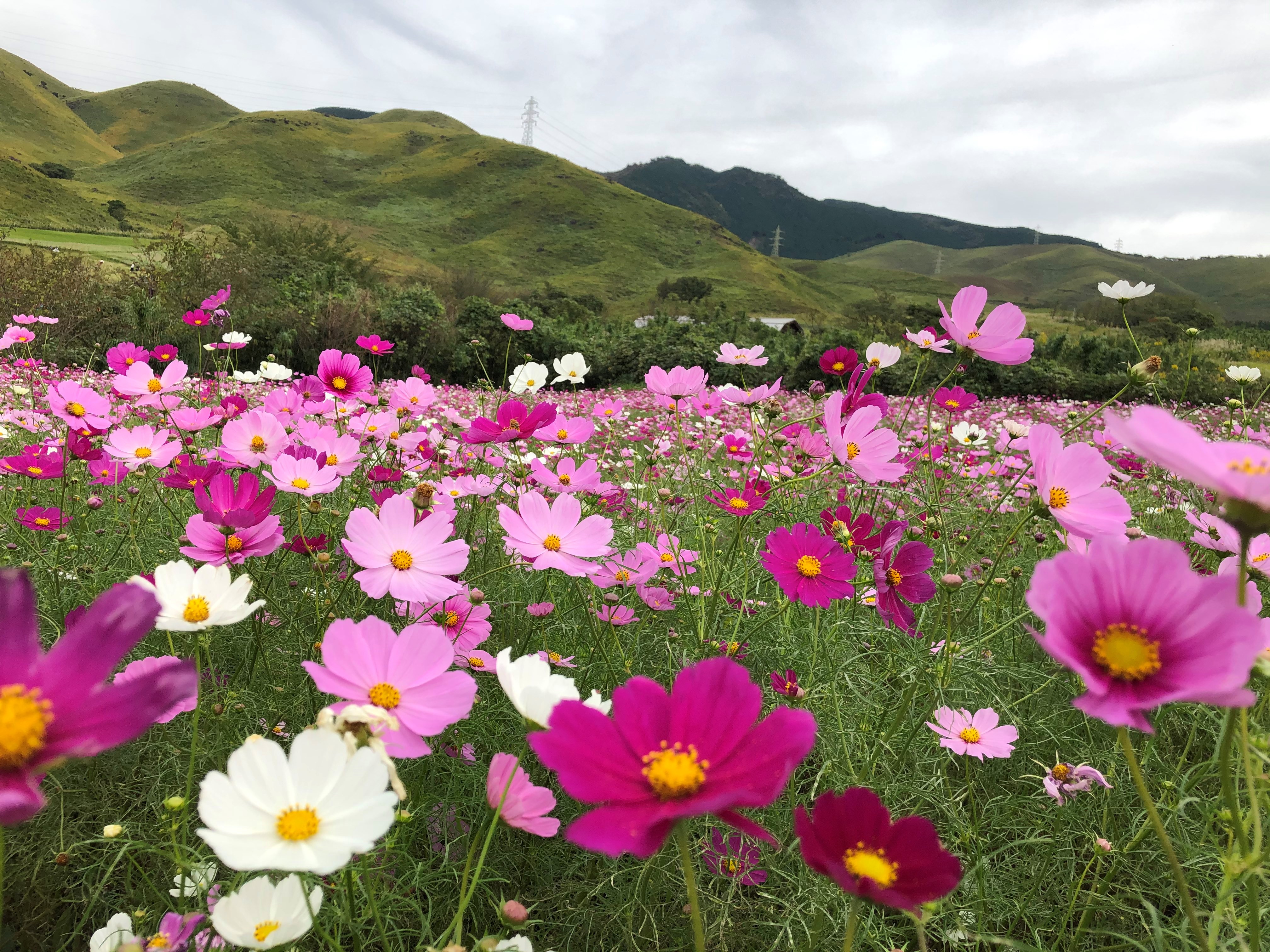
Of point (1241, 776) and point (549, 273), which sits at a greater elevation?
point (549, 273)

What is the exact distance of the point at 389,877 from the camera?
0.79 metres

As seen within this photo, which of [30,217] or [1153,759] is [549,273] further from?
[1153,759]

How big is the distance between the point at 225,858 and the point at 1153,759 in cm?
140

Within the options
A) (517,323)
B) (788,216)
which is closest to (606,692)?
(517,323)

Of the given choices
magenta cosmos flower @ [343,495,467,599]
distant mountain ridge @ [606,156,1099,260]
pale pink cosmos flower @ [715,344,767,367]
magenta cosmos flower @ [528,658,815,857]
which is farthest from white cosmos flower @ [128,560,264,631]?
distant mountain ridge @ [606,156,1099,260]

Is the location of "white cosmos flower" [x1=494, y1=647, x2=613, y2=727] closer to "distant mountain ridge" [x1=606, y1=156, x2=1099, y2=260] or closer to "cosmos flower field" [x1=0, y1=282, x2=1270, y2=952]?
"cosmos flower field" [x1=0, y1=282, x2=1270, y2=952]

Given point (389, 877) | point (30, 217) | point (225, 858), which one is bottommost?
point (389, 877)

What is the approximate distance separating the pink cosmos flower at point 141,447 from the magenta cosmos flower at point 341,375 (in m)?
0.30

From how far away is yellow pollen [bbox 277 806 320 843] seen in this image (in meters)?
0.43

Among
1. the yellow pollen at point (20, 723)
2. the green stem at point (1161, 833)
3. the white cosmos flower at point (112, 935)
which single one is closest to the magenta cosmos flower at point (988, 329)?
the green stem at point (1161, 833)

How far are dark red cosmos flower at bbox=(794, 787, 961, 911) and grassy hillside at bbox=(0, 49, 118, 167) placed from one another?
2591 inches

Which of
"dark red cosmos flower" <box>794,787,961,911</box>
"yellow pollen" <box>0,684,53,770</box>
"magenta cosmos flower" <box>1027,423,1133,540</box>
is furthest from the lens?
"magenta cosmos flower" <box>1027,423,1133,540</box>

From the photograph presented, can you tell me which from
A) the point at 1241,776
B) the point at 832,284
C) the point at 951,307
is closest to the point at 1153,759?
the point at 1241,776

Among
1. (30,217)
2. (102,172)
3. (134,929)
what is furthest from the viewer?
(102,172)
